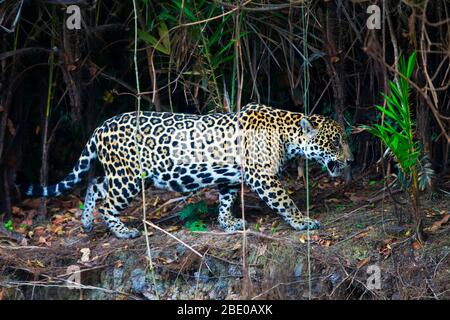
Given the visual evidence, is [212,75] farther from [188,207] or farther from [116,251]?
[116,251]

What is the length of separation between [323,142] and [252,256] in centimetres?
141

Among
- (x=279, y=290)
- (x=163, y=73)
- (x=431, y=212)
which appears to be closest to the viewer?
(x=279, y=290)

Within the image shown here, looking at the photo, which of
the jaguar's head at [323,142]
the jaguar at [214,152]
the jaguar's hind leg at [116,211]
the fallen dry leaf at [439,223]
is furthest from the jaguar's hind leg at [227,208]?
the fallen dry leaf at [439,223]

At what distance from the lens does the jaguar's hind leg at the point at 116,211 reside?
9820mm

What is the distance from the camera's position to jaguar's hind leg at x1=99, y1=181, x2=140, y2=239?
9.82 meters

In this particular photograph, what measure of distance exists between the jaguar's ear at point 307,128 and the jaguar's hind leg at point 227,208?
91cm

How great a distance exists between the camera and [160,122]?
9.87m

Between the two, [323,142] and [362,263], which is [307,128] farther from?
[362,263]

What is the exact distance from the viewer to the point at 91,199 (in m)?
10.2

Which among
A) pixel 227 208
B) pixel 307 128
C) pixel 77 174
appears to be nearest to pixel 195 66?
pixel 307 128

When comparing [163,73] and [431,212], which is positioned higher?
[163,73]
